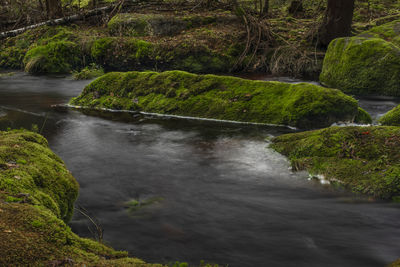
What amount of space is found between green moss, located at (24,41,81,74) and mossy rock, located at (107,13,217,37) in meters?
2.17

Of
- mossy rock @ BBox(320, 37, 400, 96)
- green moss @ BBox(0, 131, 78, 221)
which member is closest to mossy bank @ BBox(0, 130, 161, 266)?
green moss @ BBox(0, 131, 78, 221)

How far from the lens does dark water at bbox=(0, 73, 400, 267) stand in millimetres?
3584

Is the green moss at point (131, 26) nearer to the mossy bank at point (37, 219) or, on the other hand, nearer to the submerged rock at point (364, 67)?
the submerged rock at point (364, 67)

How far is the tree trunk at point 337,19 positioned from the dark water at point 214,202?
7.76 m

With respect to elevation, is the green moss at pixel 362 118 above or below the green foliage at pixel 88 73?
below

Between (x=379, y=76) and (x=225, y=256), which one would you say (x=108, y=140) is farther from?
(x=379, y=76)

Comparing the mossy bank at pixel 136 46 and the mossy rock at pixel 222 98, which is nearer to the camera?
the mossy rock at pixel 222 98

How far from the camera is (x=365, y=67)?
34.7 feet

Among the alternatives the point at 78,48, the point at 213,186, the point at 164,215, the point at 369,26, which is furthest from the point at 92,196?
the point at 369,26

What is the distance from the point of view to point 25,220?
242 centimetres

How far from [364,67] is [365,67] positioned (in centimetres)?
3

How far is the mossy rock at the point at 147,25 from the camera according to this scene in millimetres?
16312

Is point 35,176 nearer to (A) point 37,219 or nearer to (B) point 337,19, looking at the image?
(A) point 37,219

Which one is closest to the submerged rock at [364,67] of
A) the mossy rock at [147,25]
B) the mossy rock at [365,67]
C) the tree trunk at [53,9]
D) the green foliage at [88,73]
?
the mossy rock at [365,67]
